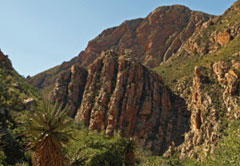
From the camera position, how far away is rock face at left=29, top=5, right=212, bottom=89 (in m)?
131

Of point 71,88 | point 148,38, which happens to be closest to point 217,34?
point 71,88

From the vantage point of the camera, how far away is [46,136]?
36.2ft

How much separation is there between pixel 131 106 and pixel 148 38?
8583cm

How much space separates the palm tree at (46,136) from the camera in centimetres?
1097

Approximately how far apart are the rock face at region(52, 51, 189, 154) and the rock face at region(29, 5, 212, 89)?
2162 inches

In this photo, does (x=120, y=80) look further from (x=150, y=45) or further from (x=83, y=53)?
(x=83, y=53)

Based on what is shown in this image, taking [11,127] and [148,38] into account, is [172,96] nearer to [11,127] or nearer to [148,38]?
[11,127]

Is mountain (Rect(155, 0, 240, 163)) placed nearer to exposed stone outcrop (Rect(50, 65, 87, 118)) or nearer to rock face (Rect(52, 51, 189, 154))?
rock face (Rect(52, 51, 189, 154))

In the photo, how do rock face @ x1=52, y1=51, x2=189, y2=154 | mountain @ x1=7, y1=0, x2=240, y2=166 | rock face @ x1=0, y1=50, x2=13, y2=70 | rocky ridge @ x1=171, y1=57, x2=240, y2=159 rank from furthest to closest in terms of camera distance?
1. rock face @ x1=52, y1=51, x2=189, y2=154
2. rock face @ x1=0, y1=50, x2=13, y2=70
3. mountain @ x1=7, y1=0, x2=240, y2=166
4. rocky ridge @ x1=171, y1=57, x2=240, y2=159

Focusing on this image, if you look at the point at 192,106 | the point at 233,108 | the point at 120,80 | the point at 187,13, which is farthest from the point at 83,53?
the point at 233,108

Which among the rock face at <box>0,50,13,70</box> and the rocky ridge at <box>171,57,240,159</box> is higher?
the rock face at <box>0,50,13,70</box>

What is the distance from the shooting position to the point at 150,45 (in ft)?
456

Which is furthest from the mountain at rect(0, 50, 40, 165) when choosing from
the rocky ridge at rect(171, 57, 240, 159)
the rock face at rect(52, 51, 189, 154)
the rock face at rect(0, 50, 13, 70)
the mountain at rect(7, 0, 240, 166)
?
the rocky ridge at rect(171, 57, 240, 159)

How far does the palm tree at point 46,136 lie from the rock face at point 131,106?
165 ft
